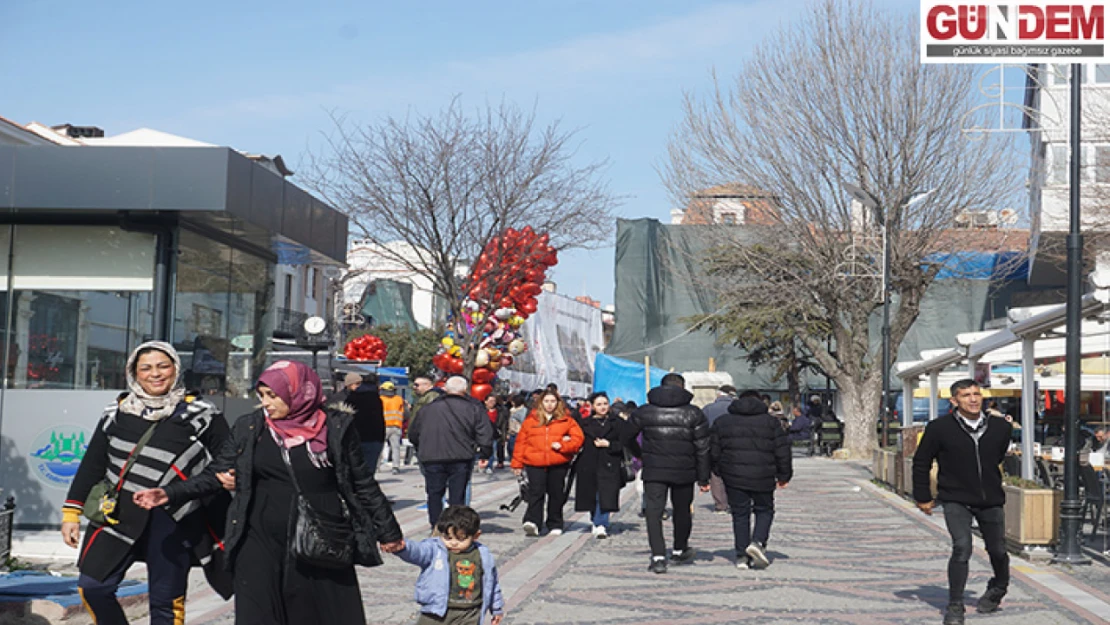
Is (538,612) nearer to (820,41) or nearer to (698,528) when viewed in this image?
(698,528)

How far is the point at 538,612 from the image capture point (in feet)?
28.9

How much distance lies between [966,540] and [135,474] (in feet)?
18.1

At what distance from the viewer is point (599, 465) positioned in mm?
14250

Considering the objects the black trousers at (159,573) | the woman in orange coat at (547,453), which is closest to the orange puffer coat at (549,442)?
the woman in orange coat at (547,453)

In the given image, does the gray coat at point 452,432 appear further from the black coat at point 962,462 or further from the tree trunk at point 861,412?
the tree trunk at point 861,412

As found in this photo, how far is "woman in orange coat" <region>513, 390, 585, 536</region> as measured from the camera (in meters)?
14.1

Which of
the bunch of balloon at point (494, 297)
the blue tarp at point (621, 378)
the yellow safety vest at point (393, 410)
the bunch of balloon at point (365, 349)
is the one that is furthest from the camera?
the bunch of balloon at point (365, 349)

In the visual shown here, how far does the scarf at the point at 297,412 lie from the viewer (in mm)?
5570

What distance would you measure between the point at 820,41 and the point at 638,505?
680 inches

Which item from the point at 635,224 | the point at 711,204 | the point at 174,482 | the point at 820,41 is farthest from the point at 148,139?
the point at 174,482

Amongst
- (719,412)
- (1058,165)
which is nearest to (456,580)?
(719,412)

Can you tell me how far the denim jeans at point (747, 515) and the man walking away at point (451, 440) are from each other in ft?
8.40

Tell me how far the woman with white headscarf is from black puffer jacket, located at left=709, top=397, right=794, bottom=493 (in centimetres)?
623

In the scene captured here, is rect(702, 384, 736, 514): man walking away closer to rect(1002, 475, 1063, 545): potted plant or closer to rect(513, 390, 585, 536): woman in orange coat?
rect(513, 390, 585, 536): woman in orange coat
